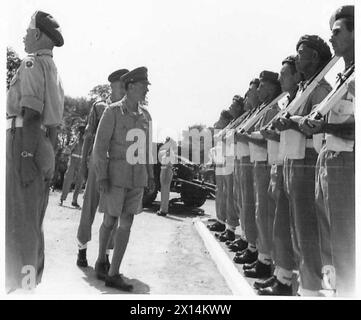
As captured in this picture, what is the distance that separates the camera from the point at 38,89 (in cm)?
330

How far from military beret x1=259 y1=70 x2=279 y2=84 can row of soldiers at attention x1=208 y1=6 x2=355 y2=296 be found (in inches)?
0.5

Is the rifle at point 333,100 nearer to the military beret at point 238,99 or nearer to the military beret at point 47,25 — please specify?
the military beret at point 47,25

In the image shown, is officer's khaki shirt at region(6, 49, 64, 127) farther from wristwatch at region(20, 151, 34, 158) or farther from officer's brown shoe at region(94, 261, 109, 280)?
officer's brown shoe at region(94, 261, 109, 280)

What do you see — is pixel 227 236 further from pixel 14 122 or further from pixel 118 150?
pixel 14 122

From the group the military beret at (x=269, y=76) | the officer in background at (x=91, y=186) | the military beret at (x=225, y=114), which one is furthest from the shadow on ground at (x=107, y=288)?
the military beret at (x=225, y=114)

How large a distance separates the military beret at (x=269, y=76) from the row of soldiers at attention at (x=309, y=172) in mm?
12

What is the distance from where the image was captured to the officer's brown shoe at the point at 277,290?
3770 mm

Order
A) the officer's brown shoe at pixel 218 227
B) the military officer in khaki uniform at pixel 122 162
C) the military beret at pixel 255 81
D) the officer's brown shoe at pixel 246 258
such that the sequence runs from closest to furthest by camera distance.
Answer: the military officer in khaki uniform at pixel 122 162 < the officer's brown shoe at pixel 246 258 < the military beret at pixel 255 81 < the officer's brown shoe at pixel 218 227

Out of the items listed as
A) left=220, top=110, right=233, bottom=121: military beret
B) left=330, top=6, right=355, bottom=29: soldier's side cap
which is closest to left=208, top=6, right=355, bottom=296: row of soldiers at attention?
left=330, top=6, right=355, bottom=29: soldier's side cap

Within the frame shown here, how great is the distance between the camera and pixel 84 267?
4797 mm

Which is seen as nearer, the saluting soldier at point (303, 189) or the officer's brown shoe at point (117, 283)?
the saluting soldier at point (303, 189)

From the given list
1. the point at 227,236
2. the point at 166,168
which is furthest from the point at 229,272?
the point at 166,168

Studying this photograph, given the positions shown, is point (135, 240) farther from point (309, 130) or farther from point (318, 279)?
point (309, 130)

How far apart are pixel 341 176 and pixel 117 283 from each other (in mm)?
2260
